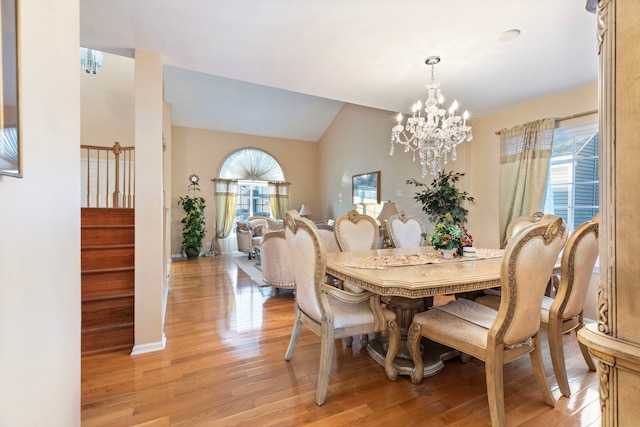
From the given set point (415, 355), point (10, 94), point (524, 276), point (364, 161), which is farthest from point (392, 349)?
point (364, 161)

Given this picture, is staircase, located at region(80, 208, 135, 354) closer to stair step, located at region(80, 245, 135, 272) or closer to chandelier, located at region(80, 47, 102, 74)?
stair step, located at region(80, 245, 135, 272)

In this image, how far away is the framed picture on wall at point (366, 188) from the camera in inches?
247

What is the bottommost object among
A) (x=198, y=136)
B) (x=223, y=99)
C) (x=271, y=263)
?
(x=271, y=263)

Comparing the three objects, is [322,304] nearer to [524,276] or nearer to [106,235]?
[524,276]

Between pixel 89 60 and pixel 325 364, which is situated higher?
pixel 89 60

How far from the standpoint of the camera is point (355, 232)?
126 inches

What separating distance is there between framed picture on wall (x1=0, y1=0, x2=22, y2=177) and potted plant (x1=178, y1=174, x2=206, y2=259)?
661 centimetres

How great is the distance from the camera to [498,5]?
6.30 ft

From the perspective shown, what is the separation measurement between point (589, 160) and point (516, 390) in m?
2.85

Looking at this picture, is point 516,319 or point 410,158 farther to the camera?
point 410,158

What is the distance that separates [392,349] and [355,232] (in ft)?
4.69

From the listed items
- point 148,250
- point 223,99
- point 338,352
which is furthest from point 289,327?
point 223,99

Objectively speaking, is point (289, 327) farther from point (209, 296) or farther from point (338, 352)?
point (209, 296)

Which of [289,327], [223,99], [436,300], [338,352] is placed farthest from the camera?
[223,99]
